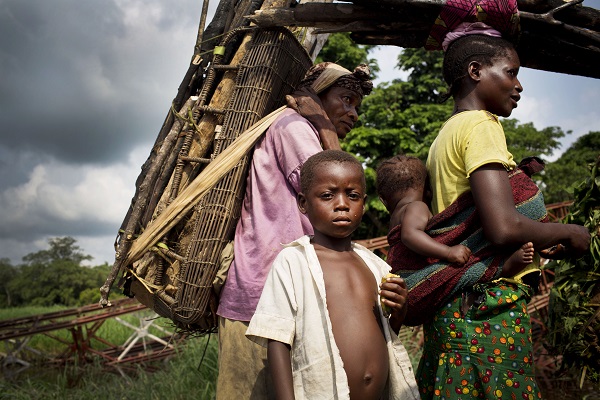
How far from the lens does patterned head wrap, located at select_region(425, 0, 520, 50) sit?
2082 mm

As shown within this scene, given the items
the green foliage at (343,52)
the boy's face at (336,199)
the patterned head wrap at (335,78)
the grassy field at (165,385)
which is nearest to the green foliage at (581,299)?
the boy's face at (336,199)

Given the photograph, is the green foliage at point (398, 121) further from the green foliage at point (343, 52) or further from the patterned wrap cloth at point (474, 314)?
the patterned wrap cloth at point (474, 314)

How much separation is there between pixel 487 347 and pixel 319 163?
3.02 feet

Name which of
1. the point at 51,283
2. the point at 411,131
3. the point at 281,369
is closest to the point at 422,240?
the point at 281,369

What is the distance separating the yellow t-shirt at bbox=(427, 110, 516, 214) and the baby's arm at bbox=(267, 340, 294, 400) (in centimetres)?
85

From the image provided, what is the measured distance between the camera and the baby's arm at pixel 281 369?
1799mm

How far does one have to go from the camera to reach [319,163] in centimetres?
206

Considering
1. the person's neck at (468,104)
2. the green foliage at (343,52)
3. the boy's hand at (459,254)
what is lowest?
the boy's hand at (459,254)

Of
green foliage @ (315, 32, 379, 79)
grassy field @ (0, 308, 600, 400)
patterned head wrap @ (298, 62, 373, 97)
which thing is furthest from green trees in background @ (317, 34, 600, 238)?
patterned head wrap @ (298, 62, 373, 97)

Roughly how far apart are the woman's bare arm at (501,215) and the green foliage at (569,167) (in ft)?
59.7

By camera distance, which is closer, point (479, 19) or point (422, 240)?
point (422, 240)

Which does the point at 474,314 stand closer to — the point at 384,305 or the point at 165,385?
the point at 384,305

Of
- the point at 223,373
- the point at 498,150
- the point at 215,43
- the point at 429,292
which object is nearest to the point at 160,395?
the point at 223,373

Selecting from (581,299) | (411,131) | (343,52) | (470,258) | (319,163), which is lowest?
(581,299)
